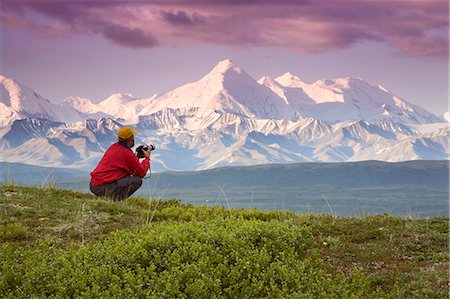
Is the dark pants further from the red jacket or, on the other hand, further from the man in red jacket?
the red jacket

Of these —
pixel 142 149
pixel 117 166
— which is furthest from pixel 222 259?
pixel 142 149

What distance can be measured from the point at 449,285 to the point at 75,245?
8.90 meters

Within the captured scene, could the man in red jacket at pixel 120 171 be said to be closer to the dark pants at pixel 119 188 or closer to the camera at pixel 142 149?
the dark pants at pixel 119 188

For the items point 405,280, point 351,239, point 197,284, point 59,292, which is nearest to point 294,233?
point 351,239

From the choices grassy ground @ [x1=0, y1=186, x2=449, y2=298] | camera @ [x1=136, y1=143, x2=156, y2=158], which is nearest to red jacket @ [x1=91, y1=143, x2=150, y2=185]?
camera @ [x1=136, y1=143, x2=156, y2=158]

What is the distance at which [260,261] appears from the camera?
12922 millimetres

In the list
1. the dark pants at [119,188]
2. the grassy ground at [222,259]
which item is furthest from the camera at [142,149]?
the grassy ground at [222,259]

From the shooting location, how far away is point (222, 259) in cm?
1295

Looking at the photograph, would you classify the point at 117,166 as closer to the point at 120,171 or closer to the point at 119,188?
the point at 120,171

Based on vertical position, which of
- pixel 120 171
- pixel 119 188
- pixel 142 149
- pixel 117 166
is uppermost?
pixel 142 149

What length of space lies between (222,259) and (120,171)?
36.2 ft

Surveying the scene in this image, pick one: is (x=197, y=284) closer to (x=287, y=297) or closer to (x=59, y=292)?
(x=287, y=297)

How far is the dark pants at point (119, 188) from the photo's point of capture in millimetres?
23109

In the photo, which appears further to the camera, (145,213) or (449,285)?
(145,213)
